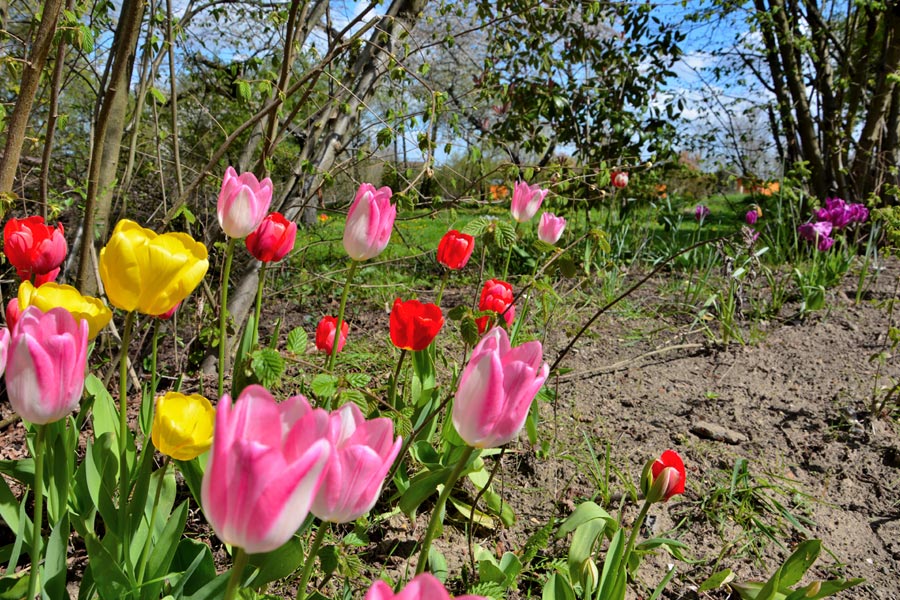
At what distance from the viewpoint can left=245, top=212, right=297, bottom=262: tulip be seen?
129 cm

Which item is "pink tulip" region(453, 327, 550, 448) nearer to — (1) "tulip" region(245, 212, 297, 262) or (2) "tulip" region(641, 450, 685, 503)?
(2) "tulip" region(641, 450, 685, 503)

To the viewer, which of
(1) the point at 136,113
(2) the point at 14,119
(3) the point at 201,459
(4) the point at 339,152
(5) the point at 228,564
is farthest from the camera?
(4) the point at 339,152

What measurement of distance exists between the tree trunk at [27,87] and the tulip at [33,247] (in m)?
0.27

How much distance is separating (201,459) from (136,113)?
63.9 inches

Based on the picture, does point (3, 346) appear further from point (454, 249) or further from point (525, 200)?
point (525, 200)

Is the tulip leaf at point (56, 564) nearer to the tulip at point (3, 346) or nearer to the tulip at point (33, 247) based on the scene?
the tulip at point (3, 346)

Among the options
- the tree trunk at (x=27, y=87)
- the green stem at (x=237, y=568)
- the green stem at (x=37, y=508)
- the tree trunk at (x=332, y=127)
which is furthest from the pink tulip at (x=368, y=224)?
the tree trunk at (x=332, y=127)

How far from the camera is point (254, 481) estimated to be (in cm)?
45

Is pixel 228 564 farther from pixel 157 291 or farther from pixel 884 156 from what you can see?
pixel 884 156

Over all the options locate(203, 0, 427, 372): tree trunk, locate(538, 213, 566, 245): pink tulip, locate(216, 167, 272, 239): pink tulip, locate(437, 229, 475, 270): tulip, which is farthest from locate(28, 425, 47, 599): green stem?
locate(203, 0, 427, 372): tree trunk

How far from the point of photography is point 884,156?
5012mm

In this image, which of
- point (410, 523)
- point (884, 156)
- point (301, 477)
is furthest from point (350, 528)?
point (884, 156)

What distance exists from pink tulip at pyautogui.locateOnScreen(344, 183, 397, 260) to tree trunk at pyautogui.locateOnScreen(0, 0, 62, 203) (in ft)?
2.80

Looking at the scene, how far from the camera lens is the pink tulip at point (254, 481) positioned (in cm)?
44
